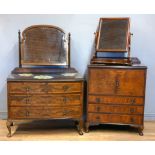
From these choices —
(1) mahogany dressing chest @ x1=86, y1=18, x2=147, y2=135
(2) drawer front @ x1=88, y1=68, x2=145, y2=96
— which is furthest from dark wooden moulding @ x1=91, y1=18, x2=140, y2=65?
(2) drawer front @ x1=88, y1=68, x2=145, y2=96

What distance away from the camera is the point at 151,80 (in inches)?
137

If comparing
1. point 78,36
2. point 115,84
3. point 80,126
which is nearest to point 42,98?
point 80,126

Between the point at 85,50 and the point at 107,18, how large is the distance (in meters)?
0.49

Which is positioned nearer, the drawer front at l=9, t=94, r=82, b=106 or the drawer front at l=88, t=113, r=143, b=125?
the drawer front at l=9, t=94, r=82, b=106

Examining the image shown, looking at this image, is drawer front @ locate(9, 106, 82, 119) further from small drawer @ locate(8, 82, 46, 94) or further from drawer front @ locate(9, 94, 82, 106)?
small drawer @ locate(8, 82, 46, 94)

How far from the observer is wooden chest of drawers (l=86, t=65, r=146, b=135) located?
294 centimetres

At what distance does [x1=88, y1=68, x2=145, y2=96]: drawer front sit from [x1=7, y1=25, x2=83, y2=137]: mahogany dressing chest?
18 centimetres

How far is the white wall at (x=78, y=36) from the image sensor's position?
10.9ft

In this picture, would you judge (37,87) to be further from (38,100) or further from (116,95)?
(116,95)

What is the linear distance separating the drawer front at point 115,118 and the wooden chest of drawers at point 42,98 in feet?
0.97

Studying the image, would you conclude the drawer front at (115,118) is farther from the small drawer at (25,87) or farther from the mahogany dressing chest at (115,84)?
the small drawer at (25,87)

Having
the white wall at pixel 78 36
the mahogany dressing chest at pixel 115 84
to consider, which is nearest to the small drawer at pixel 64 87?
the mahogany dressing chest at pixel 115 84
